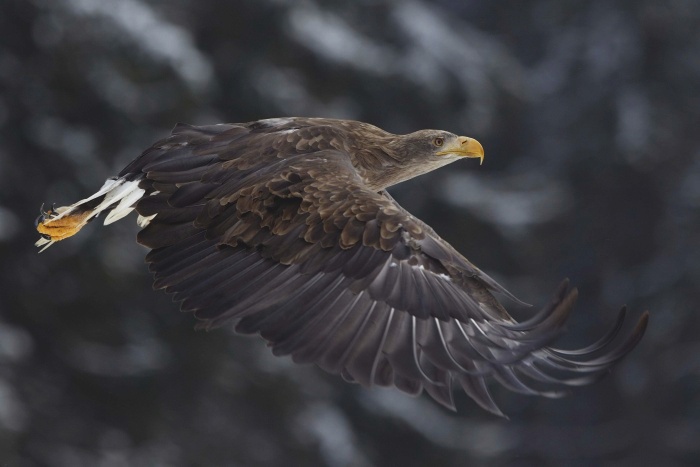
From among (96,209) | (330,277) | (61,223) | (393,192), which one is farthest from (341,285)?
(393,192)

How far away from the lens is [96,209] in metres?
7.31

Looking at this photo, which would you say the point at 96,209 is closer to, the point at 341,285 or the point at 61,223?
the point at 61,223

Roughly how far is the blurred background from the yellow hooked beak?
7096 mm

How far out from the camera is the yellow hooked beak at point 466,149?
778cm

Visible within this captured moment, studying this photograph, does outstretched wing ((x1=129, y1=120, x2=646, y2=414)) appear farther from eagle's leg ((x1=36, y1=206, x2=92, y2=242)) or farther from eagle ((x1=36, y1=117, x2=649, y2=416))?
eagle's leg ((x1=36, y1=206, x2=92, y2=242))

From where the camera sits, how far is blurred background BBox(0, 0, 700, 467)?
1441cm

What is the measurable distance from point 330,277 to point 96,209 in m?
1.90

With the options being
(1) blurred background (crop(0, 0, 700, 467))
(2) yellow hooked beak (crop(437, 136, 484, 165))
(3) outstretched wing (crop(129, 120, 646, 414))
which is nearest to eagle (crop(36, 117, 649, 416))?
(3) outstretched wing (crop(129, 120, 646, 414))

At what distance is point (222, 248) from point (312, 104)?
9389 mm

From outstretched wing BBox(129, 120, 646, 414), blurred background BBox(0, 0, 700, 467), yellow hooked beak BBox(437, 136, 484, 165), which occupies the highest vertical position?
blurred background BBox(0, 0, 700, 467)

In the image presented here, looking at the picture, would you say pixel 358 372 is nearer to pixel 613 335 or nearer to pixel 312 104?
pixel 613 335

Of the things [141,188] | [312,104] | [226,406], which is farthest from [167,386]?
[141,188]

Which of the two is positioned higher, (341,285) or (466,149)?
(466,149)

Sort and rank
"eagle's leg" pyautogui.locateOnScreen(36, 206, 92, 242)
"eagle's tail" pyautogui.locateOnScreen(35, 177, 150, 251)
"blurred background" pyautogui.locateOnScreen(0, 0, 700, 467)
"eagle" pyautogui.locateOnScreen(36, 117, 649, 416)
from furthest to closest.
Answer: "blurred background" pyautogui.locateOnScreen(0, 0, 700, 467) → "eagle's leg" pyautogui.locateOnScreen(36, 206, 92, 242) → "eagle's tail" pyautogui.locateOnScreen(35, 177, 150, 251) → "eagle" pyautogui.locateOnScreen(36, 117, 649, 416)
